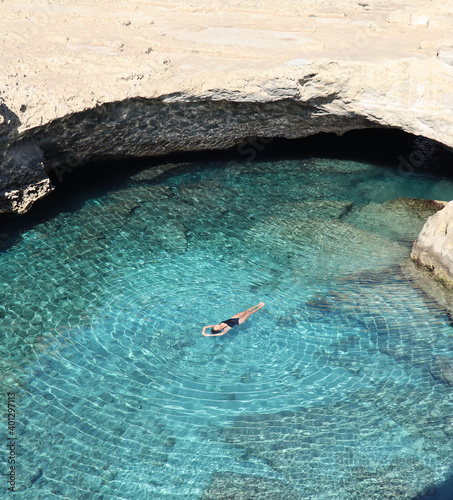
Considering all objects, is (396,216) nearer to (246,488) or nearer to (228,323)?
A: (228,323)

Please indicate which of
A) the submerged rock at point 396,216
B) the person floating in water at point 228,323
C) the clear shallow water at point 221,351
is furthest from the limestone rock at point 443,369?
the submerged rock at point 396,216

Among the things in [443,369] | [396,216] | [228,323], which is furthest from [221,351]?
[396,216]

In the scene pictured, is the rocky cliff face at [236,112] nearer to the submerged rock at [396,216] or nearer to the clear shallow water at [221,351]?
the clear shallow water at [221,351]

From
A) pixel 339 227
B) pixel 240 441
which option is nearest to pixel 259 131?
pixel 339 227

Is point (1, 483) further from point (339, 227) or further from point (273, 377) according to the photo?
point (339, 227)

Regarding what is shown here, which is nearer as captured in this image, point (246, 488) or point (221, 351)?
point (246, 488)
